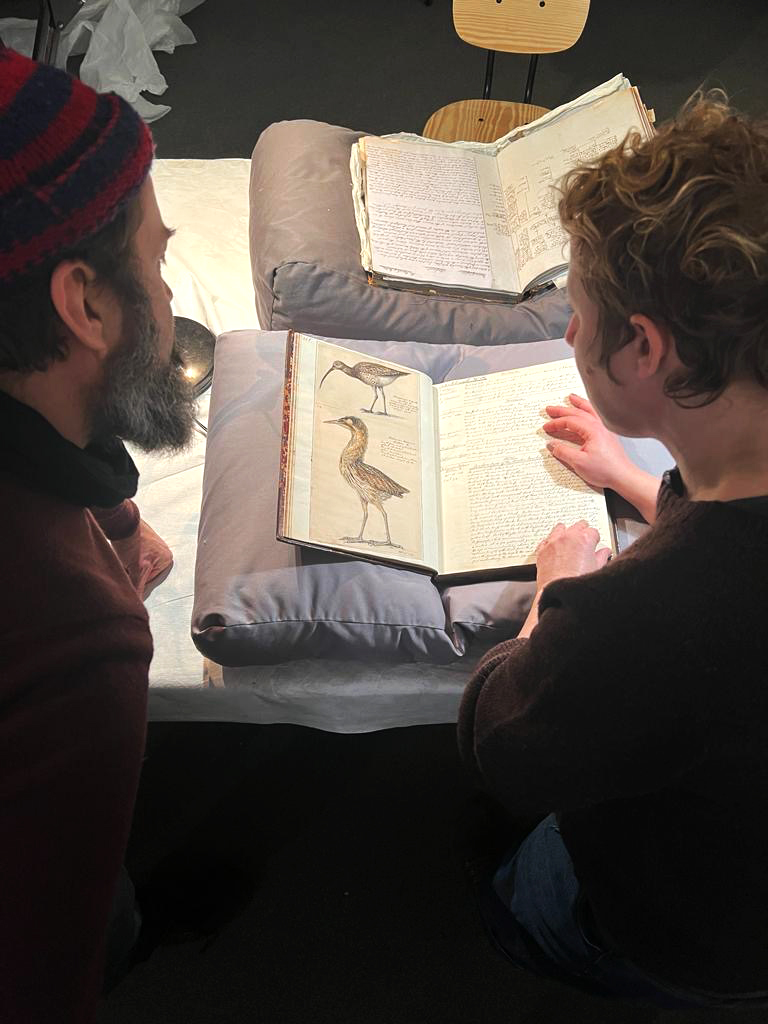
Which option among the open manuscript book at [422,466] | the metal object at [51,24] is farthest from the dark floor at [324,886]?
the metal object at [51,24]

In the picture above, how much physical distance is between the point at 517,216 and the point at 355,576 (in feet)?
2.69

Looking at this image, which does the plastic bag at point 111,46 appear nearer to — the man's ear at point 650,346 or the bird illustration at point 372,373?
the bird illustration at point 372,373

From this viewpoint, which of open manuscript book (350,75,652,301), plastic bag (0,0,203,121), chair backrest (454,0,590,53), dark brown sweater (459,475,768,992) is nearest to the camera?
dark brown sweater (459,475,768,992)

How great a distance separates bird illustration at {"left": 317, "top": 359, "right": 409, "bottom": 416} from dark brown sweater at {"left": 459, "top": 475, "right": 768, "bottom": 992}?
1.55 feet

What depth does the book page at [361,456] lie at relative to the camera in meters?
1.04

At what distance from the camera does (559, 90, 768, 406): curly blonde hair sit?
2.03 feet

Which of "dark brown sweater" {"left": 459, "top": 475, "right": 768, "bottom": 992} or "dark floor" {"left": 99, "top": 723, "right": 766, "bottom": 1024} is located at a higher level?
"dark brown sweater" {"left": 459, "top": 475, "right": 768, "bottom": 992}

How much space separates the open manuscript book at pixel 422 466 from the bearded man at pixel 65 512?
277 millimetres

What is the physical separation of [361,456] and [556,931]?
622mm

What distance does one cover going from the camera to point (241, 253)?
1.67 m

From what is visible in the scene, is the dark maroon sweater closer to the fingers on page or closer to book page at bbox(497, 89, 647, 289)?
the fingers on page

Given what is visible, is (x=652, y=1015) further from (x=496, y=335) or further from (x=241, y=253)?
(x=241, y=253)

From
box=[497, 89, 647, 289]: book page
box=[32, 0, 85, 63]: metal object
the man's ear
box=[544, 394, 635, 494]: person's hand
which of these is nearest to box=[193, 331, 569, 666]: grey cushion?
box=[544, 394, 635, 494]: person's hand

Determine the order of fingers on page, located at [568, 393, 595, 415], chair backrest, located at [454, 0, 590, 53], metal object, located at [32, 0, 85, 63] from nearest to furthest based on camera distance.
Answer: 1. fingers on page, located at [568, 393, 595, 415]
2. chair backrest, located at [454, 0, 590, 53]
3. metal object, located at [32, 0, 85, 63]
